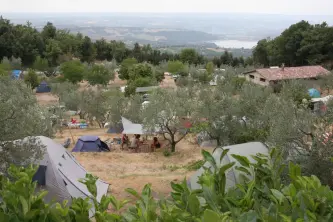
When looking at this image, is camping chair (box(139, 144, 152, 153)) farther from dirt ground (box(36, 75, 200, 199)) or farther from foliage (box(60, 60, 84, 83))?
foliage (box(60, 60, 84, 83))

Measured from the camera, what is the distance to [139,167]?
1475 centimetres

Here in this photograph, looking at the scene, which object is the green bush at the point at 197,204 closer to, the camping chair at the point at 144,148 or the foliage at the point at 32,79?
the camping chair at the point at 144,148

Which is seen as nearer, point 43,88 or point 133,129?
point 133,129

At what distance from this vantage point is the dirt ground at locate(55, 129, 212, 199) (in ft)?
39.6

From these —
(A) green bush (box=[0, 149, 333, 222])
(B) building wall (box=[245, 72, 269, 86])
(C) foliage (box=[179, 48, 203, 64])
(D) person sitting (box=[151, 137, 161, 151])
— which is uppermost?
(A) green bush (box=[0, 149, 333, 222])

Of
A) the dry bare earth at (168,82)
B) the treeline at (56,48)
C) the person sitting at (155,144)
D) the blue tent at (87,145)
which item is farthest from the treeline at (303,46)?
the blue tent at (87,145)

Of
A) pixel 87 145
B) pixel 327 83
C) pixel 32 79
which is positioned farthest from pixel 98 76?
pixel 87 145

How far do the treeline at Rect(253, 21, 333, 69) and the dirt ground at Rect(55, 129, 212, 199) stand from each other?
34.9m

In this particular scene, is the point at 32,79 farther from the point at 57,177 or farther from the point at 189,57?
the point at 57,177

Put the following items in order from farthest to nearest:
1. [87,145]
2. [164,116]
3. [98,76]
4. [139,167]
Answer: [98,76] → [87,145] → [164,116] → [139,167]

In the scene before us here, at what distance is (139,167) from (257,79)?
30272 millimetres

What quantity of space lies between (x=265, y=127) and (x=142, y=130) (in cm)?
586

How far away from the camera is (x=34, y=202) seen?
2.34 meters

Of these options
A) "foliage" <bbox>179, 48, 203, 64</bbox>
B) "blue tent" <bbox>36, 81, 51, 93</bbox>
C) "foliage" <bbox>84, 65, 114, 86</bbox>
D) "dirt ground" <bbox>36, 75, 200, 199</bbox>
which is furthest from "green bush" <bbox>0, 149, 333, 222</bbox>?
"foliage" <bbox>179, 48, 203, 64</bbox>
